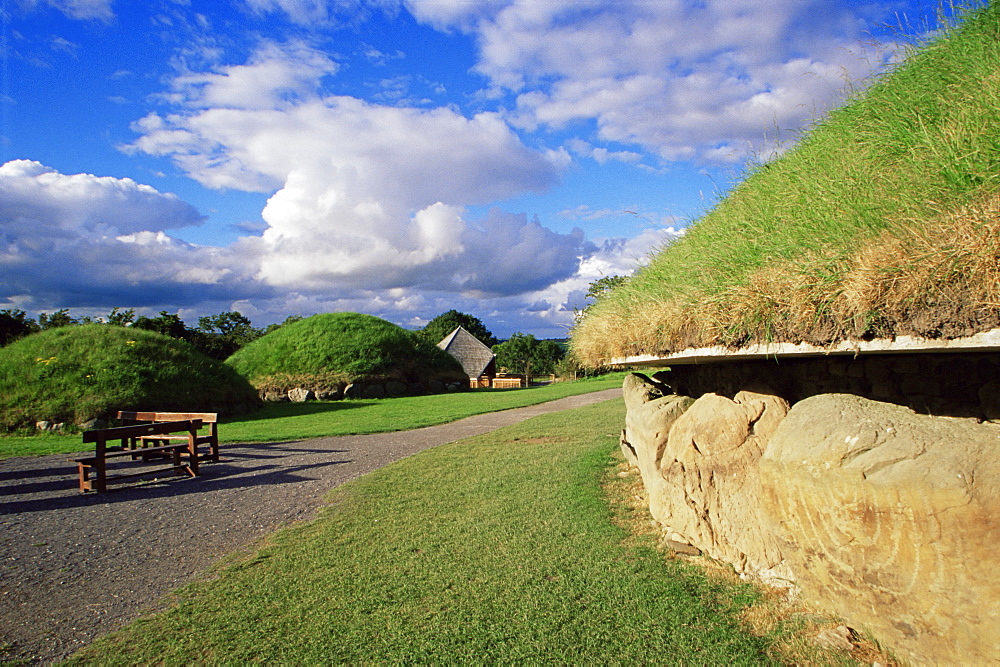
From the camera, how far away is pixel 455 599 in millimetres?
4258

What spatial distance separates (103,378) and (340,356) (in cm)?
1292

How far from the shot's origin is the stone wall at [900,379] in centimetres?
312

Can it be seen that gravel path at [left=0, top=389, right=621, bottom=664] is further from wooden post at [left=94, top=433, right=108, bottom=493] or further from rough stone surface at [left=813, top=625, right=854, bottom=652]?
rough stone surface at [left=813, top=625, right=854, bottom=652]

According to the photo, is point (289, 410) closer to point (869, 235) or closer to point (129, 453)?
point (129, 453)

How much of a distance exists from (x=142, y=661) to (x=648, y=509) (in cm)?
454

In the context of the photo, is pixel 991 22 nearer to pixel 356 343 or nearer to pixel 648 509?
pixel 648 509

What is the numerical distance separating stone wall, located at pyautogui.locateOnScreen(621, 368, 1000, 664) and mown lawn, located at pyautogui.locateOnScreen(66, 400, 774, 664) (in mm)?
524

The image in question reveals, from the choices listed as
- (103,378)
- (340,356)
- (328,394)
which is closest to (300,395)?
(328,394)

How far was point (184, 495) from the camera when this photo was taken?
811 cm

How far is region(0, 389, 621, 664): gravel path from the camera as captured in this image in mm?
4211

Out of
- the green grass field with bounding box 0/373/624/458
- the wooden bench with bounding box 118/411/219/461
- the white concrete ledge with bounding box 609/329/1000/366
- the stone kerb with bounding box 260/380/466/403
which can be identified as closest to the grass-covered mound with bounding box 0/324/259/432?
the green grass field with bounding box 0/373/624/458

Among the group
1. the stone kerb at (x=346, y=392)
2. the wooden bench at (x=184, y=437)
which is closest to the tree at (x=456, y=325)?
the stone kerb at (x=346, y=392)

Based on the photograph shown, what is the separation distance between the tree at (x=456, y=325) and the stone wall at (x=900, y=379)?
6998 cm

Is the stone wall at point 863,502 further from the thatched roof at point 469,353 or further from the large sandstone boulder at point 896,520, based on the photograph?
the thatched roof at point 469,353
